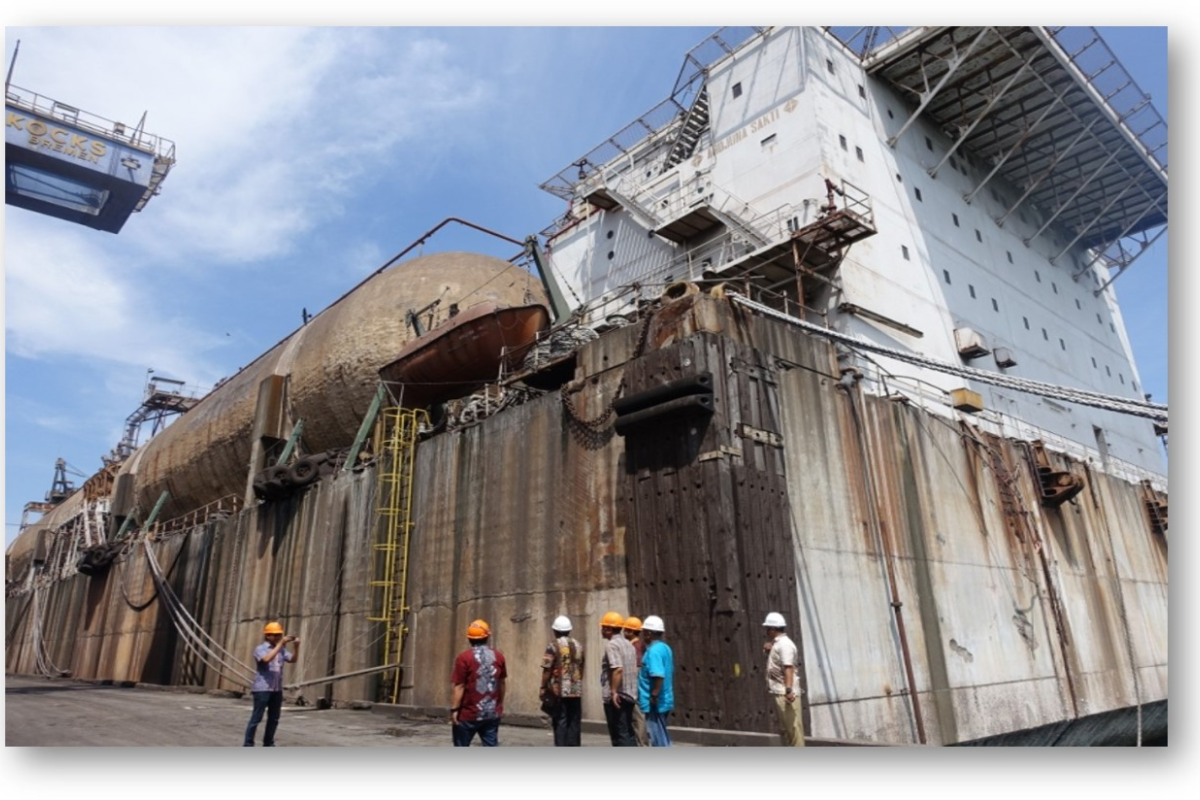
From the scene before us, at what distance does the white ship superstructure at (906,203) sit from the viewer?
733 inches

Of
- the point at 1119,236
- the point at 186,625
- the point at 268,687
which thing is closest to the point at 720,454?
the point at 268,687

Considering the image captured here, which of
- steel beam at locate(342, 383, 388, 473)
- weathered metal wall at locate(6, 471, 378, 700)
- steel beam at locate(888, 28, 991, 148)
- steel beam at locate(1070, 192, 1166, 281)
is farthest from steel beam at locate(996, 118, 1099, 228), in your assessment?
weathered metal wall at locate(6, 471, 378, 700)

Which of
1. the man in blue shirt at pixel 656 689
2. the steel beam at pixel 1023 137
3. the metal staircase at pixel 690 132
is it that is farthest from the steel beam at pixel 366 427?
the steel beam at pixel 1023 137

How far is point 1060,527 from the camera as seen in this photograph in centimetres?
1727

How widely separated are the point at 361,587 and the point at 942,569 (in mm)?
10430

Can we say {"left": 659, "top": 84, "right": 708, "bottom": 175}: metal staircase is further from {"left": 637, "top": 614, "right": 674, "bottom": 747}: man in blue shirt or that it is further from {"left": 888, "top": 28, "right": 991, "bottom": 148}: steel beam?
{"left": 637, "top": 614, "right": 674, "bottom": 747}: man in blue shirt

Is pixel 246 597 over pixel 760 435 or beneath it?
beneath

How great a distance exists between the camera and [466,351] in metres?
17.2

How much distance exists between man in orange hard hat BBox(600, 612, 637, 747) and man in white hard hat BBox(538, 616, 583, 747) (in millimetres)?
369

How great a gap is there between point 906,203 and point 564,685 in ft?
61.1

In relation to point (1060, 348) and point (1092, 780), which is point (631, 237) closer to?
point (1060, 348)

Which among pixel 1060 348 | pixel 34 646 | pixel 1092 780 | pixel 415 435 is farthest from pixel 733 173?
pixel 34 646

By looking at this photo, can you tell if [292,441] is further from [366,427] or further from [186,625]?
[186,625]

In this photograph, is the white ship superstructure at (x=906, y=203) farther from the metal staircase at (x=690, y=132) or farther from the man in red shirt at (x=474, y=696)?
the man in red shirt at (x=474, y=696)
